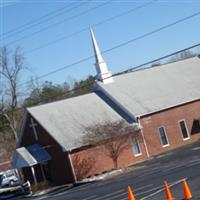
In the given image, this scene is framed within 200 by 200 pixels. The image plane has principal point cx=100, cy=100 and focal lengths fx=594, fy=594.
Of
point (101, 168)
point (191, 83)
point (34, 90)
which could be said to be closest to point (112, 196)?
point (101, 168)

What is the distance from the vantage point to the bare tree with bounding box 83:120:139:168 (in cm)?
4622

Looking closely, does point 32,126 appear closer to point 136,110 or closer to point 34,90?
point 136,110

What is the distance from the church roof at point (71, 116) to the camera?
47219 mm

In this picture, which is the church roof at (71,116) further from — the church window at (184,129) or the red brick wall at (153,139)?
the church window at (184,129)

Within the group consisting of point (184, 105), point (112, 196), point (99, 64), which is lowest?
point (112, 196)

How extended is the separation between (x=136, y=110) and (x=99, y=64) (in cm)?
701

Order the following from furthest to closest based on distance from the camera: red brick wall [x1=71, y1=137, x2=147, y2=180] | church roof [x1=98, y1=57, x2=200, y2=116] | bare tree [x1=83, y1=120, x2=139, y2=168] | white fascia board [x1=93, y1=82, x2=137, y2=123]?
church roof [x1=98, y1=57, x2=200, y2=116]
white fascia board [x1=93, y1=82, x2=137, y2=123]
red brick wall [x1=71, y1=137, x2=147, y2=180]
bare tree [x1=83, y1=120, x2=139, y2=168]

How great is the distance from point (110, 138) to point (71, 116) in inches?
216

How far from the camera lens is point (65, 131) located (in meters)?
48.0

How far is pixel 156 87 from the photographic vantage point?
187 ft

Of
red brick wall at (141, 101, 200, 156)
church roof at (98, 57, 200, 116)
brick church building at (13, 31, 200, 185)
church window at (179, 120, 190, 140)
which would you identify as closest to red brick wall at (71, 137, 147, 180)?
brick church building at (13, 31, 200, 185)

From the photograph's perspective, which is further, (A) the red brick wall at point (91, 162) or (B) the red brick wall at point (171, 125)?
(B) the red brick wall at point (171, 125)

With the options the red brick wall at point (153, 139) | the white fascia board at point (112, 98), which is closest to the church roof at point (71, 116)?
the white fascia board at point (112, 98)

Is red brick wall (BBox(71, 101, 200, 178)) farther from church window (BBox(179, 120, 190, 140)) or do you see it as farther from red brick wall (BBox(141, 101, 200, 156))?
church window (BBox(179, 120, 190, 140))
